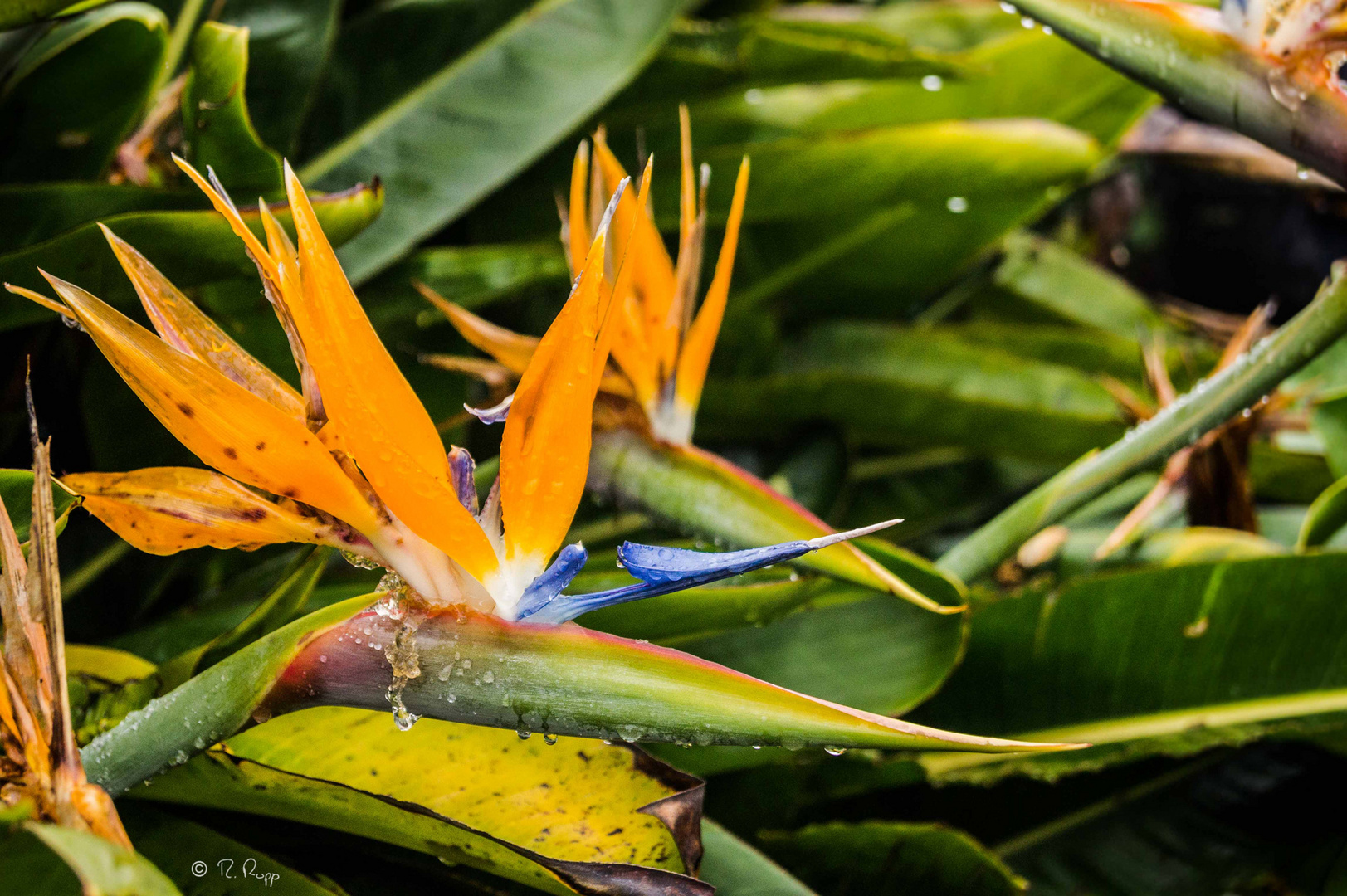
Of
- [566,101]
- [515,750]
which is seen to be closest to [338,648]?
[515,750]

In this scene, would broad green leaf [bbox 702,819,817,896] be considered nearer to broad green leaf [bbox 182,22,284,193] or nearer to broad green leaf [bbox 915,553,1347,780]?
broad green leaf [bbox 915,553,1347,780]

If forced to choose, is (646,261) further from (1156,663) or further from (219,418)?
(1156,663)

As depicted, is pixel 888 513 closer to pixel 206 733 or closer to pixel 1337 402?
pixel 1337 402

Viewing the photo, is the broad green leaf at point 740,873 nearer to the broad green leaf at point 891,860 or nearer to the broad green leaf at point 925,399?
the broad green leaf at point 891,860

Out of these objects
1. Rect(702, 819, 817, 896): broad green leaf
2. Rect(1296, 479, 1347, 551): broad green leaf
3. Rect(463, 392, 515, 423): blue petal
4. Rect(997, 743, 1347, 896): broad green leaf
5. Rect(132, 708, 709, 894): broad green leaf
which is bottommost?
Rect(997, 743, 1347, 896): broad green leaf

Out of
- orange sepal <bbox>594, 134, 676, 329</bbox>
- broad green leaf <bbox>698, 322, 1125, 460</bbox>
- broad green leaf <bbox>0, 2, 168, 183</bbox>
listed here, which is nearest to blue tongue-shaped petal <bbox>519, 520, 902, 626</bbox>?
orange sepal <bbox>594, 134, 676, 329</bbox>

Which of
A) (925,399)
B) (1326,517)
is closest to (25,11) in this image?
(925,399)
